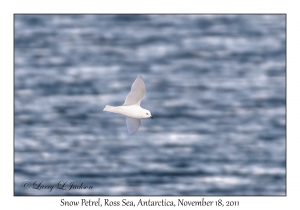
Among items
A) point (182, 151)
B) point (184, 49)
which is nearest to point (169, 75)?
point (184, 49)

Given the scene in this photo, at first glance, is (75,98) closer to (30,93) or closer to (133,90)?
(30,93)

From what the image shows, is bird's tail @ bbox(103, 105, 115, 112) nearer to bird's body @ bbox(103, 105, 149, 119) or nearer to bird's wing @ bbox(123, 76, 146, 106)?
bird's body @ bbox(103, 105, 149, 119)

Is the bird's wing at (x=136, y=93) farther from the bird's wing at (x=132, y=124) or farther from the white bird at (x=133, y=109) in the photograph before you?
the bird's wing at (x=132, y=124)

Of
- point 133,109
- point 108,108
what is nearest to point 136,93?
point 133,109

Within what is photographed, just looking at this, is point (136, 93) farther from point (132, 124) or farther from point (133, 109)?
point (132, 124)

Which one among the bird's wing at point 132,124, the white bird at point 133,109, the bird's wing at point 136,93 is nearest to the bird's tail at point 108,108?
the white bird at point 133,109

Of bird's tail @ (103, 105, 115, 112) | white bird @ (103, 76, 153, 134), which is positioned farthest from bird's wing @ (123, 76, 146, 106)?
bird's tail @ (103, 105, 115, 112)

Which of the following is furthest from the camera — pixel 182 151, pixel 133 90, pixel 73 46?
pixel 73 46
